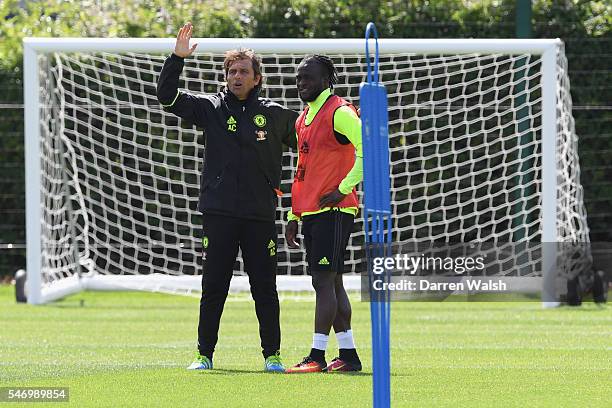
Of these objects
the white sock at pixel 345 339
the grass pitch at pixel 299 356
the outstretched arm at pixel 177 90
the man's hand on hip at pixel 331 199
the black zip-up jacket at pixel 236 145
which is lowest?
the grass pitch at pixel 299 356

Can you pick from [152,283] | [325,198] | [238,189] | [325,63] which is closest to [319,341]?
[325,198]

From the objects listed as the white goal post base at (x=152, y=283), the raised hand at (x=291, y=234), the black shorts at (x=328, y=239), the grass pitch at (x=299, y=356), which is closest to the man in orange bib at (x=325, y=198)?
the black shorts at (x=328, y=239)

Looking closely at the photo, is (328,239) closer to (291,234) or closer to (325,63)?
(291,234)

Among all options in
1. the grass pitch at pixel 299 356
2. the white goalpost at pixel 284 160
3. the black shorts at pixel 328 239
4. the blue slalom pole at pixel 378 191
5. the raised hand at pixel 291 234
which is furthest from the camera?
the white goalpost at pixel 284 160

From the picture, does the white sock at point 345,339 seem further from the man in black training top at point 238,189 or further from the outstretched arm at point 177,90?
the outstretched arm at point 177,90

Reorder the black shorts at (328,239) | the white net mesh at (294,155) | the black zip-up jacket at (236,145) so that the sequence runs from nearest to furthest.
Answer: the black shorts at (328,239) → the black zip-up jacket at (236,145) → the white net mesh at (294,155)

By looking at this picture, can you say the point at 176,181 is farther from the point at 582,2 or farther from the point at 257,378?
A: the point at 257,378

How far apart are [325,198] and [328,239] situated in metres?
0.25

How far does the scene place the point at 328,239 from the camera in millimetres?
8328

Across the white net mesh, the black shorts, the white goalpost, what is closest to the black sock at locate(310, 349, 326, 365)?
the black shorts

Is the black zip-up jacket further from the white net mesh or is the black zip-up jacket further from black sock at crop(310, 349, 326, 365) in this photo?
the white net mesh

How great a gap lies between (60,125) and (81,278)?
5.59 ft

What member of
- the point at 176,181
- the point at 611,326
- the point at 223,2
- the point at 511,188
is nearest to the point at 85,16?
the point at 223,2

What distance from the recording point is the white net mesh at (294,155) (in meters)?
15.1
